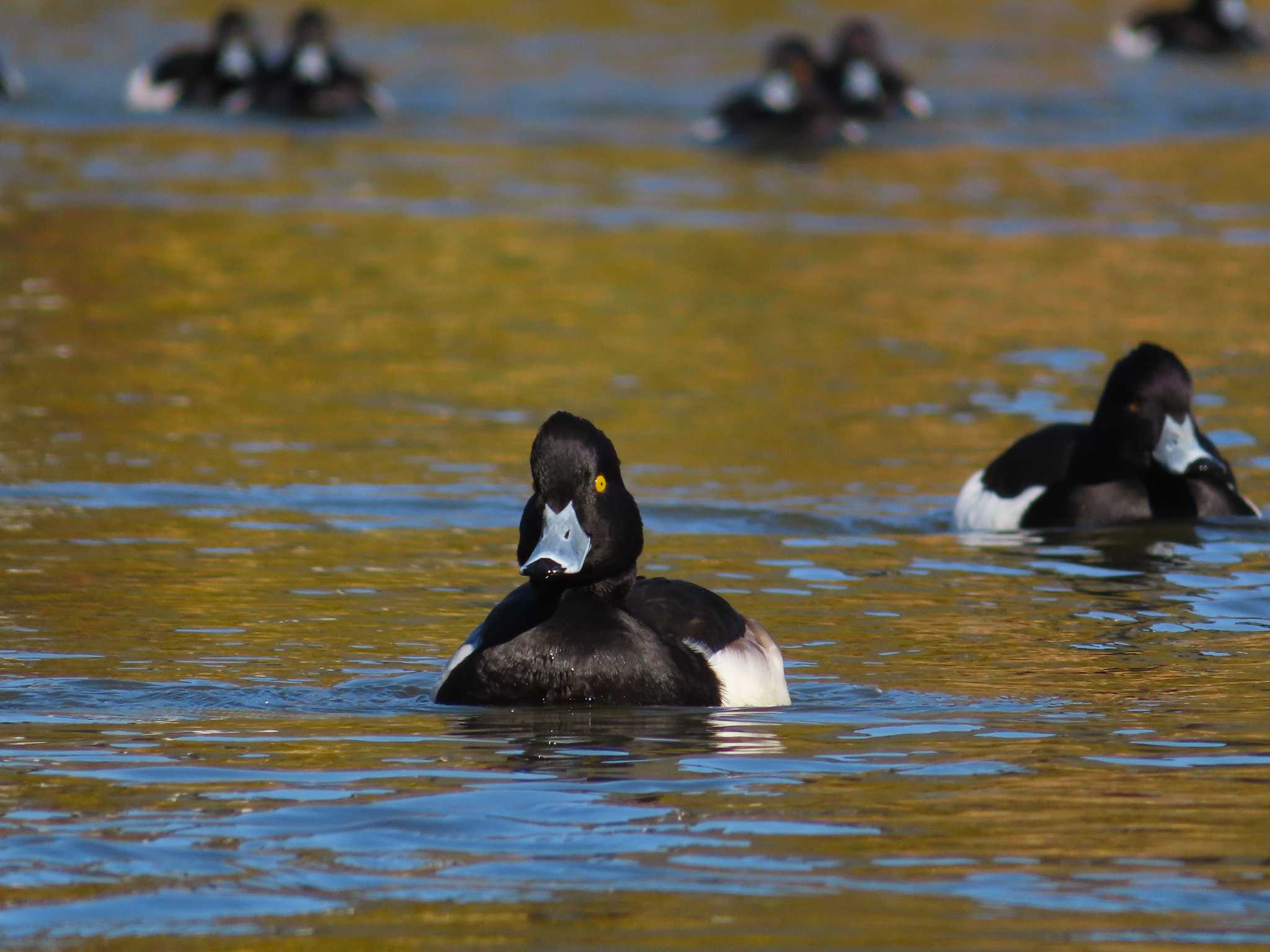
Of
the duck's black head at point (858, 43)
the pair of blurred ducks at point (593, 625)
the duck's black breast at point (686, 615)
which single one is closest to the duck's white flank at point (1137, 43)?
the duck's black head at point (858, 43)

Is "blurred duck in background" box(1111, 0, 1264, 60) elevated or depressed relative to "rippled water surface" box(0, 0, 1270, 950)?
elevated

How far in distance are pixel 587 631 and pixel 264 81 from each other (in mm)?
25491

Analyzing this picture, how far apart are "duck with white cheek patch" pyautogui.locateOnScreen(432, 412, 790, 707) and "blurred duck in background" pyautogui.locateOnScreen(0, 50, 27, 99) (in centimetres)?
2500

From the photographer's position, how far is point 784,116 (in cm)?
3045

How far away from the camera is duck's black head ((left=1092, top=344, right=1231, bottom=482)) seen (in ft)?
40.9

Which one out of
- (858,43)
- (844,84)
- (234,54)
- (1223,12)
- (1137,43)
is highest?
(1223,12)

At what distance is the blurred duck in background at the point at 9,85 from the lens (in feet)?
105

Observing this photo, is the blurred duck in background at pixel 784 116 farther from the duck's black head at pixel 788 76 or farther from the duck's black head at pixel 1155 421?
the duck's black head at pixel 1155 421

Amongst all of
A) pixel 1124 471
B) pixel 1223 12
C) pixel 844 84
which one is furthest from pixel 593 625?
pixel 1223 12

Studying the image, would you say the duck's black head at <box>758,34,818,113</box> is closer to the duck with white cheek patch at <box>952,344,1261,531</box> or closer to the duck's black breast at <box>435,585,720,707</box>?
the duck with white cheek patch at <box>952,344,1261,531</box>

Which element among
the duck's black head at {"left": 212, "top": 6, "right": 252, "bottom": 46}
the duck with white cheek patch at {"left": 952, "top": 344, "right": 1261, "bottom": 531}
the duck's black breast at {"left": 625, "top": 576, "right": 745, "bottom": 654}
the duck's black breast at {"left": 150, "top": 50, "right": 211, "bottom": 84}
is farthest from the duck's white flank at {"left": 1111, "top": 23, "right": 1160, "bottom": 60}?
the duck's black breast at {"left": 625, "top": 576, "right": 745, "bottom": 654}

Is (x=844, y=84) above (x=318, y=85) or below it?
above

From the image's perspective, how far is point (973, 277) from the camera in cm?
2091

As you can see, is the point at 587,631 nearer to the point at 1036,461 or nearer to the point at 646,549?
the point at 646,549
